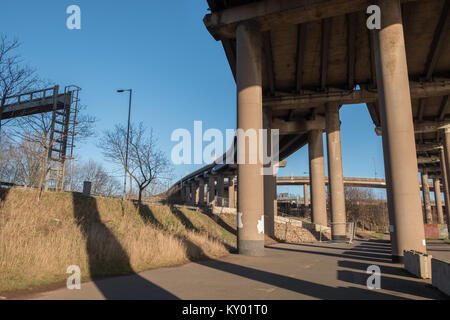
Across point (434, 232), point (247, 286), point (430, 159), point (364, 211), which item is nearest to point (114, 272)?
point (247, 286)

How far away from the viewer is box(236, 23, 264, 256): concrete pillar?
16.2 m

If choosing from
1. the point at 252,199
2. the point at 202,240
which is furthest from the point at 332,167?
the point at 202,240

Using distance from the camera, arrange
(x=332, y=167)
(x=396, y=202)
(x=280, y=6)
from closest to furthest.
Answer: (x=396, y=202), (x=280, y=6), (x=332, y=167)

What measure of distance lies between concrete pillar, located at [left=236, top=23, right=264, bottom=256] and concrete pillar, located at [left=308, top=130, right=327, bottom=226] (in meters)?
22.9

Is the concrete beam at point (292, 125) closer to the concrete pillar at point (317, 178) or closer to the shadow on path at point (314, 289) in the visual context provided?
the concrete pillar at point (317, 178)

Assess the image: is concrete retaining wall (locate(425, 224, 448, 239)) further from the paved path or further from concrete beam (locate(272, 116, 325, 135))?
the paved path

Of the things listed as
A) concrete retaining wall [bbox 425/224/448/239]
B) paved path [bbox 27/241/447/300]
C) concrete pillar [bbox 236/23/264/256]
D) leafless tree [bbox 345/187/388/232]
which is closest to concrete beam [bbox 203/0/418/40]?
concrete pillar [bbox 236/23/264/256]

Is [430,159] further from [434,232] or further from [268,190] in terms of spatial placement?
[268,190]

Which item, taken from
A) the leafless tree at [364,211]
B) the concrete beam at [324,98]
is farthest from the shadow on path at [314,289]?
the leafless tree at [364,211]
